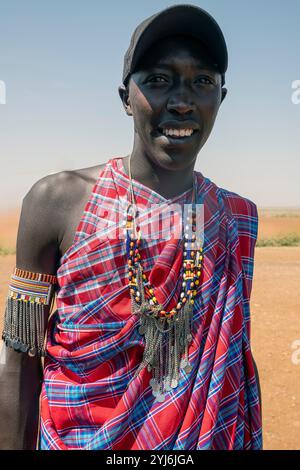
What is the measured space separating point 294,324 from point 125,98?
7285mm

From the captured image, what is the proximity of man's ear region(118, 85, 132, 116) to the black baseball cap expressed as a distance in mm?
131

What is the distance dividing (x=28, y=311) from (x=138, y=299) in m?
0.46

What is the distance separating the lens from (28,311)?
1.84 metres

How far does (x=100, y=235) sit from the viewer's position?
69.8 inches

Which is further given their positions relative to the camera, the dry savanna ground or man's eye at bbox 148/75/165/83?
the dry savanna ground

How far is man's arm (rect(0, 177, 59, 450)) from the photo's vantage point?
178cm

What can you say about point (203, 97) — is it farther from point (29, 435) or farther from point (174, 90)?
point (29, 435)

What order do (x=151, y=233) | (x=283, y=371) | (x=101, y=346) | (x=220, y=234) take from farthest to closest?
(x=283, y=371), (x=220, y=234), (x=151, y=233), (x=101, y=346)

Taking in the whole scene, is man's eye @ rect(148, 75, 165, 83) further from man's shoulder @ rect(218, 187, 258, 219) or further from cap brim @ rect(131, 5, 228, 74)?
man's shoulder @ rect(218, 187, 258, 219)

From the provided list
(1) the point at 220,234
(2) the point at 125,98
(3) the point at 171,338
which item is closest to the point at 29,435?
(3) the point at 171,338
